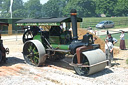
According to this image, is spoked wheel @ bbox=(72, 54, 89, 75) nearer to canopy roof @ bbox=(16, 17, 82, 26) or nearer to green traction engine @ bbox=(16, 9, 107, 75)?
green traction engine @ bbox=(16, 9, 107, 75)

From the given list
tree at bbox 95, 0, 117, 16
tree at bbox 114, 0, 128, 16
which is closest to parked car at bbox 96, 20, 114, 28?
tree at bbox 114, 0, 128, 16

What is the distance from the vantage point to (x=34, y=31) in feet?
33.2

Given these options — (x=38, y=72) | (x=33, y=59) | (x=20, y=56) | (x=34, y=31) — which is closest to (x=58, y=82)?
(x=38, y=72)

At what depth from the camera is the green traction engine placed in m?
8.02

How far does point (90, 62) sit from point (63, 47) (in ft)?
5.45

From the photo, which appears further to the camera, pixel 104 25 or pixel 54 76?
pixel 104 25

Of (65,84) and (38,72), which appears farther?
(38,72)

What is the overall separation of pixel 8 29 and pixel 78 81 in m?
21.0

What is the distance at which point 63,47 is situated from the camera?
8977mm

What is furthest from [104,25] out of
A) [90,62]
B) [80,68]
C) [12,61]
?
[90,62]

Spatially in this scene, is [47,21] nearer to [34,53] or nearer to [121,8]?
[34,53]

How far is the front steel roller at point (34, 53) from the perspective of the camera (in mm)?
9156

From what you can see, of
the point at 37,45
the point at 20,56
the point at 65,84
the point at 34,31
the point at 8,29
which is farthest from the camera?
the point at 8,29

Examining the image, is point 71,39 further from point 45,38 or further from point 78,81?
point 78,81
